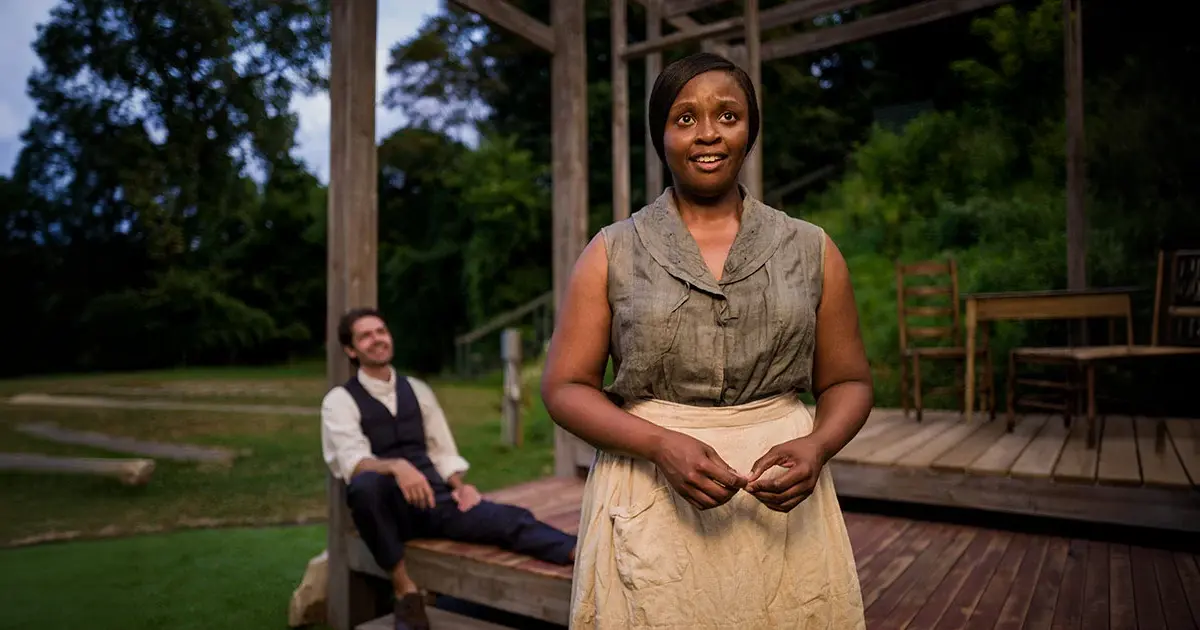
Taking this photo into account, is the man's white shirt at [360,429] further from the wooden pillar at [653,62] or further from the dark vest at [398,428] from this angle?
the wooden pillar at [653,62]

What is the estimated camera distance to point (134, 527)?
469 centimetres

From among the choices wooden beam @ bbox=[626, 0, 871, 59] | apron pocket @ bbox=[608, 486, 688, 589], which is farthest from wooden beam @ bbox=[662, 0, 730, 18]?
apron pocket @ bbox=[608, 486, 688, 589]

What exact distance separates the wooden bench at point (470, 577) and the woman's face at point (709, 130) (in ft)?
6.47

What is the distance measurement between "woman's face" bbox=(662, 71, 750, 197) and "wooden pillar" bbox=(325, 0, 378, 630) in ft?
8.14

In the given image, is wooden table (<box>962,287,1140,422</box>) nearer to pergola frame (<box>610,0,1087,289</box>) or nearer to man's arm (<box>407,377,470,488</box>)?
pergola frame (<box>610,0,1087,289</box>)

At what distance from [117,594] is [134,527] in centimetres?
139

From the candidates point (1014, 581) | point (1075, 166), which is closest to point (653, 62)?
point (1075, 166)

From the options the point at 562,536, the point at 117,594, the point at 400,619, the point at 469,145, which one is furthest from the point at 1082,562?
the point at 469,145

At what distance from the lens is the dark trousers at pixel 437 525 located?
284 centimetres

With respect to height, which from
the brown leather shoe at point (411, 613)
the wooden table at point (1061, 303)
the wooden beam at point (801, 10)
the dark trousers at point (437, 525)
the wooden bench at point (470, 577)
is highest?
the wooden beam at point (801, 10)

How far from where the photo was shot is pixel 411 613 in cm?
288

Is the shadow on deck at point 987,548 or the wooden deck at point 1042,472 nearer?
the shadow on deck at point 987,548

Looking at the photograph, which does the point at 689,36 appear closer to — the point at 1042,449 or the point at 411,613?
the point at 1042,449

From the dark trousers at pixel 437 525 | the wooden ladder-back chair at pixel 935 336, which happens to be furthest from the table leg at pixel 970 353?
the dark trousers at pixel 437 525
